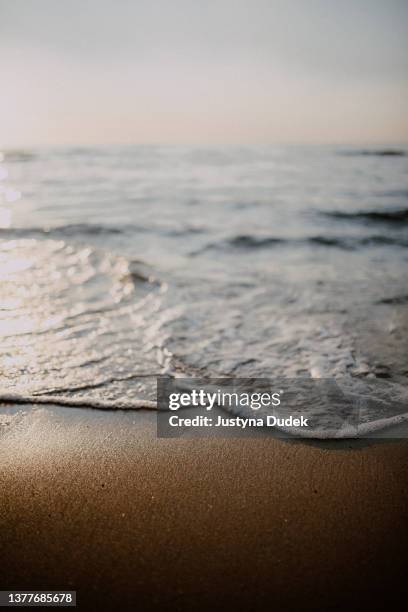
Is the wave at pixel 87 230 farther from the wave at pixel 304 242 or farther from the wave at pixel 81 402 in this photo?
the wave at pixel 81 402

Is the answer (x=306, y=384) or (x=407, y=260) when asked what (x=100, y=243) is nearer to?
(x=407, y=260)

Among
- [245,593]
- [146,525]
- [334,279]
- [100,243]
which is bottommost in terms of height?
[245,593]

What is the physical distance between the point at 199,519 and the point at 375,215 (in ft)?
32.7

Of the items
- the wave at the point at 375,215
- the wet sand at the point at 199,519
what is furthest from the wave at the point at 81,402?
the wave at the point at 375,215

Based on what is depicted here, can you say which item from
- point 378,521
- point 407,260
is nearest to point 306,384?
point 378,521

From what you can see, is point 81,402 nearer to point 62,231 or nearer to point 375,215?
point 62,231

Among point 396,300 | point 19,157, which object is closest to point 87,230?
point 396,300

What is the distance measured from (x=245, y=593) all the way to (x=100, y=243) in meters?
6.58

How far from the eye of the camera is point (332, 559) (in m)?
1.67

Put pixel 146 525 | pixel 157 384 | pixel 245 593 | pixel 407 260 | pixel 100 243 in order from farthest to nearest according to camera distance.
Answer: pixel 100 243 < pixel 407 260 < pixel 157 384 < pixel 146 525 < pixel 245 593

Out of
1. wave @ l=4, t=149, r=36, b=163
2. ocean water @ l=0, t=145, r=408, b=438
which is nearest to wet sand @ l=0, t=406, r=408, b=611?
ocean water @ l=0, t=145, r=408, b=438

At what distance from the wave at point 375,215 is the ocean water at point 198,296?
4 centimetres

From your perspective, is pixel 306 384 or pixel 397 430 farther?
pixel 306 384

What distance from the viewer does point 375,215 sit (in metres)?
10.5
